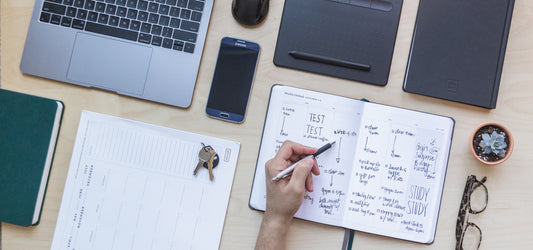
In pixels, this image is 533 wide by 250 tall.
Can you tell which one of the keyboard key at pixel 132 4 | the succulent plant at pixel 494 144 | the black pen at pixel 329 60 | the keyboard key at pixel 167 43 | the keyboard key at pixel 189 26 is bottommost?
the succulent plant at pixel 494 144

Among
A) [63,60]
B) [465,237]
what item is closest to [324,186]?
[465,237]

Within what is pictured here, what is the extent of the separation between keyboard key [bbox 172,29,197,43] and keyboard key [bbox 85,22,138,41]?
0.09 metres

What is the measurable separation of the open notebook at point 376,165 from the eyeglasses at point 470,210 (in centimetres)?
5

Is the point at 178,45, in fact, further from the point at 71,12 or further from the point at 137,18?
the point at 71,12

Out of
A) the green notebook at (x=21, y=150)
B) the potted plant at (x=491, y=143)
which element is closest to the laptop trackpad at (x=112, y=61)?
the green notebook at (x=21, y=150)

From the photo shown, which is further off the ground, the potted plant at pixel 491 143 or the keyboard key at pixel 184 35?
the keyboard key at pixel 184 35

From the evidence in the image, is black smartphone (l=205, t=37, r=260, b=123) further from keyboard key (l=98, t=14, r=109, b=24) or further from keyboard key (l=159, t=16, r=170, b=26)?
keyboard key (l=98, t=14, r=109, b=24)

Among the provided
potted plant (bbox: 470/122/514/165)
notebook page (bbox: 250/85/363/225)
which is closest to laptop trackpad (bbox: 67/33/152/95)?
notebook page (bbox: 250/85/363/225)

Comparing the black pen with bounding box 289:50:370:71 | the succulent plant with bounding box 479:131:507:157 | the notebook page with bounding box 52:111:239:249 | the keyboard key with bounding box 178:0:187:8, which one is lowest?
the notebook page with bounding box 52:111:239:249

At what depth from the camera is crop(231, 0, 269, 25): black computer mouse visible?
30.5 inches

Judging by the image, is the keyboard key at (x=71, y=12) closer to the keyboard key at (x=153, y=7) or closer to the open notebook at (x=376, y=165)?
the keyboard key at (x=153, y=7)

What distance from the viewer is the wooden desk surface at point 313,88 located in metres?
0.82

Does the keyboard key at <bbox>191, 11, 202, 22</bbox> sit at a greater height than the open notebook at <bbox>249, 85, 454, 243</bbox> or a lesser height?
greater

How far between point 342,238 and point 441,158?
0.27m
